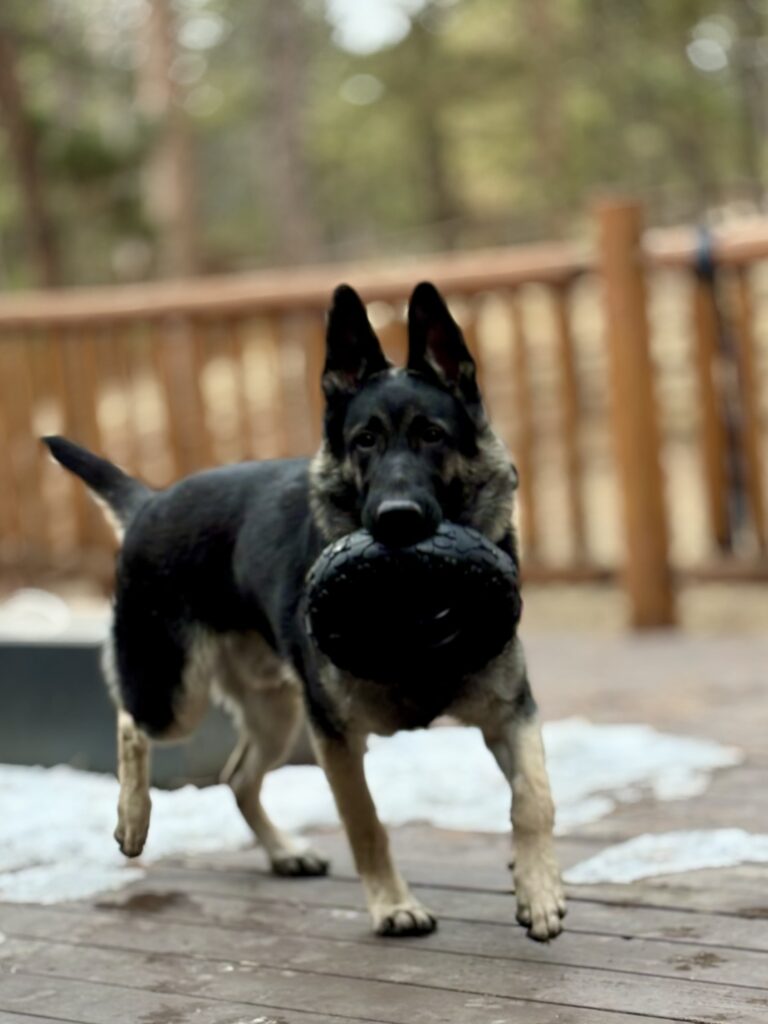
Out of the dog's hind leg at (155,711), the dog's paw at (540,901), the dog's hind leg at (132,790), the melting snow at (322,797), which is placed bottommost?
the melting snow at (322,797)

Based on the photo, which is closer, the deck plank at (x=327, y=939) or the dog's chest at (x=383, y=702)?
the deck plank at (x=327, y=939)

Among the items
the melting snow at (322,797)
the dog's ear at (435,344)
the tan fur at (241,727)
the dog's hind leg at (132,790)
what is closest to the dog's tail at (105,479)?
the tan fur at (241,727)

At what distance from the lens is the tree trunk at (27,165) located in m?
19.5

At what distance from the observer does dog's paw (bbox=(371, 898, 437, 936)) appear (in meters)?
3.20

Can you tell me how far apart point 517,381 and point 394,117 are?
100ft

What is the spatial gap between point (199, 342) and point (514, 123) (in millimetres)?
29344

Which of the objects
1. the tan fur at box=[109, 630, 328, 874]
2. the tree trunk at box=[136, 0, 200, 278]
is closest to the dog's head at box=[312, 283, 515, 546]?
the tan fur at box=[109, 630, 328, 874]

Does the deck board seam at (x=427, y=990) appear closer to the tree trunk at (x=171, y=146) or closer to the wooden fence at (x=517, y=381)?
the wooden fence at (x=517, y=381)

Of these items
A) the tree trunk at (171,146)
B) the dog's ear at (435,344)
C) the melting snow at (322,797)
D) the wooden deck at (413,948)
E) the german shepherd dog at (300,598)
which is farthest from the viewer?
the tree trunk at (171,146)

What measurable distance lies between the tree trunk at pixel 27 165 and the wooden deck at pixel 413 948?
55.0ft

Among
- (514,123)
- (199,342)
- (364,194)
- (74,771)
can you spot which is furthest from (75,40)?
(74,771)

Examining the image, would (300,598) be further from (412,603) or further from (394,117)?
(394,117)

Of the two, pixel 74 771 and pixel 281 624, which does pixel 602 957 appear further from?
pixel 74 771

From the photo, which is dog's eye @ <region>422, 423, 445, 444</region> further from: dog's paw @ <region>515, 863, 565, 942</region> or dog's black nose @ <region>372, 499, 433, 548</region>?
dog's paw @ <region>515, 863, 565, 942</region>
